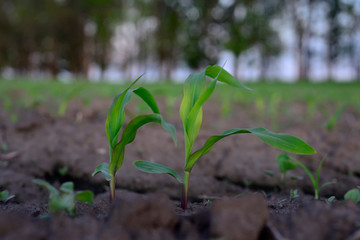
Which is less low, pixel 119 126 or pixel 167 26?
pixel 167 26

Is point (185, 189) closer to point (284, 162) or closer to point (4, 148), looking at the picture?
point (284, 162)

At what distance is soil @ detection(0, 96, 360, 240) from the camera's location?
72 centimetres

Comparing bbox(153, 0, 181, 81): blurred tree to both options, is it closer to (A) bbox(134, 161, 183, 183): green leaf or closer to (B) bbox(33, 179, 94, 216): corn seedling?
(A) bbox(134, 161, 183, 183): green leaf

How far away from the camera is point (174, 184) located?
5.33 feet

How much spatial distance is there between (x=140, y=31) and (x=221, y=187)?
22.5 m

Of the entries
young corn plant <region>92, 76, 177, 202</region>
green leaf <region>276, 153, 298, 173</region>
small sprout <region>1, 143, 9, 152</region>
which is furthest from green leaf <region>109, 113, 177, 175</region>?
small sprout <region>1, 143, 9, 152</region>

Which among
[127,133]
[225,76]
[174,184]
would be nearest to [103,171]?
[127,133]

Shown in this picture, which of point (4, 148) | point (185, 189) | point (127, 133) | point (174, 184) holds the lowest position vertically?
point (174, 184)

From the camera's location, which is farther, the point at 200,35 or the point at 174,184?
the point at 200,35

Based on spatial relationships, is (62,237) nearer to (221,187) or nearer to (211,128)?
(221,187)

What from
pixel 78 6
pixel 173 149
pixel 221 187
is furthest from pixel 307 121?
pixel 78 6

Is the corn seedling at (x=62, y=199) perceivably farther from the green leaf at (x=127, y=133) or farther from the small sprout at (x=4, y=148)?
the small sprout at (x=4, y=148)

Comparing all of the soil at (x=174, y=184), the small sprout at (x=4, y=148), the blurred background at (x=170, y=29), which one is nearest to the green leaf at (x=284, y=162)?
the soil at (x=174, y=184)

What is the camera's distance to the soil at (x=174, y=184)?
720mm
